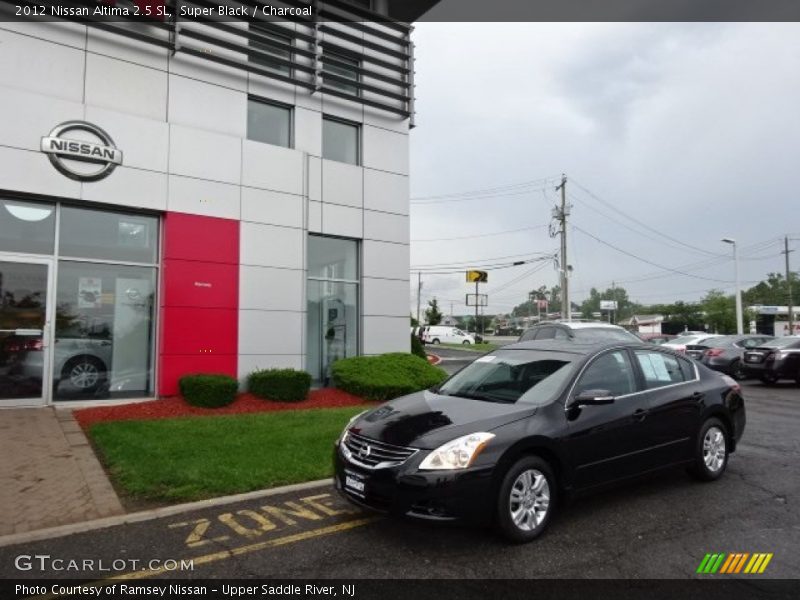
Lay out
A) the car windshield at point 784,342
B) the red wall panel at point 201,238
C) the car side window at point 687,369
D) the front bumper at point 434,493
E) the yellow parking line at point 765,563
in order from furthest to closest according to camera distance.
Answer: the car windshield at point 784,342 → the red wall panel at point 201,238 → the car side window at point 687,369 → the front bumper at point 434,493 → the yellow parking line at point 765,563

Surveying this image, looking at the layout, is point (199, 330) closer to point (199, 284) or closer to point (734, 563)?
point (199, 284)

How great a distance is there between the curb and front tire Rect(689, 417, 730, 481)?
3824mm

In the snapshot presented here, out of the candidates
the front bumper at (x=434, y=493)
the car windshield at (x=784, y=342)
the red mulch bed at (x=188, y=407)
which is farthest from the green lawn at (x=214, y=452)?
the car windshield at (x=784, y=342)

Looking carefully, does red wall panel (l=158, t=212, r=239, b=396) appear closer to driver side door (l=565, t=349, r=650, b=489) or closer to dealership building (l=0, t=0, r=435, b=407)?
dealership building (l=0, t=0, r=435, b=407)

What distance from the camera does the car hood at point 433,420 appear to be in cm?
450

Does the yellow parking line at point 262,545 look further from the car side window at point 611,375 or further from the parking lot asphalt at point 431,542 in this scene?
the car side window at point 611,375

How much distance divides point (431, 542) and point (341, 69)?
1259cm

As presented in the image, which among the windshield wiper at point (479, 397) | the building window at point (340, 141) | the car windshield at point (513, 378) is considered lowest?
the windshield wiper at point (479, 397)

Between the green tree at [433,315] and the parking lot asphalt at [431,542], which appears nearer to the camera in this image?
the parking lot asphalt at [431,542]

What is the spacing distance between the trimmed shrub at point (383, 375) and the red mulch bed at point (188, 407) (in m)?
0.26

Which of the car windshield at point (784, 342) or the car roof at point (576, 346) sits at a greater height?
the car roof at point (576, 346)

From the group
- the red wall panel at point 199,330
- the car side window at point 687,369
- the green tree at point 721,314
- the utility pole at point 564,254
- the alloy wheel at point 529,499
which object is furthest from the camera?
the green tree at point 721,314

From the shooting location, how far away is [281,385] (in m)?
11.3
